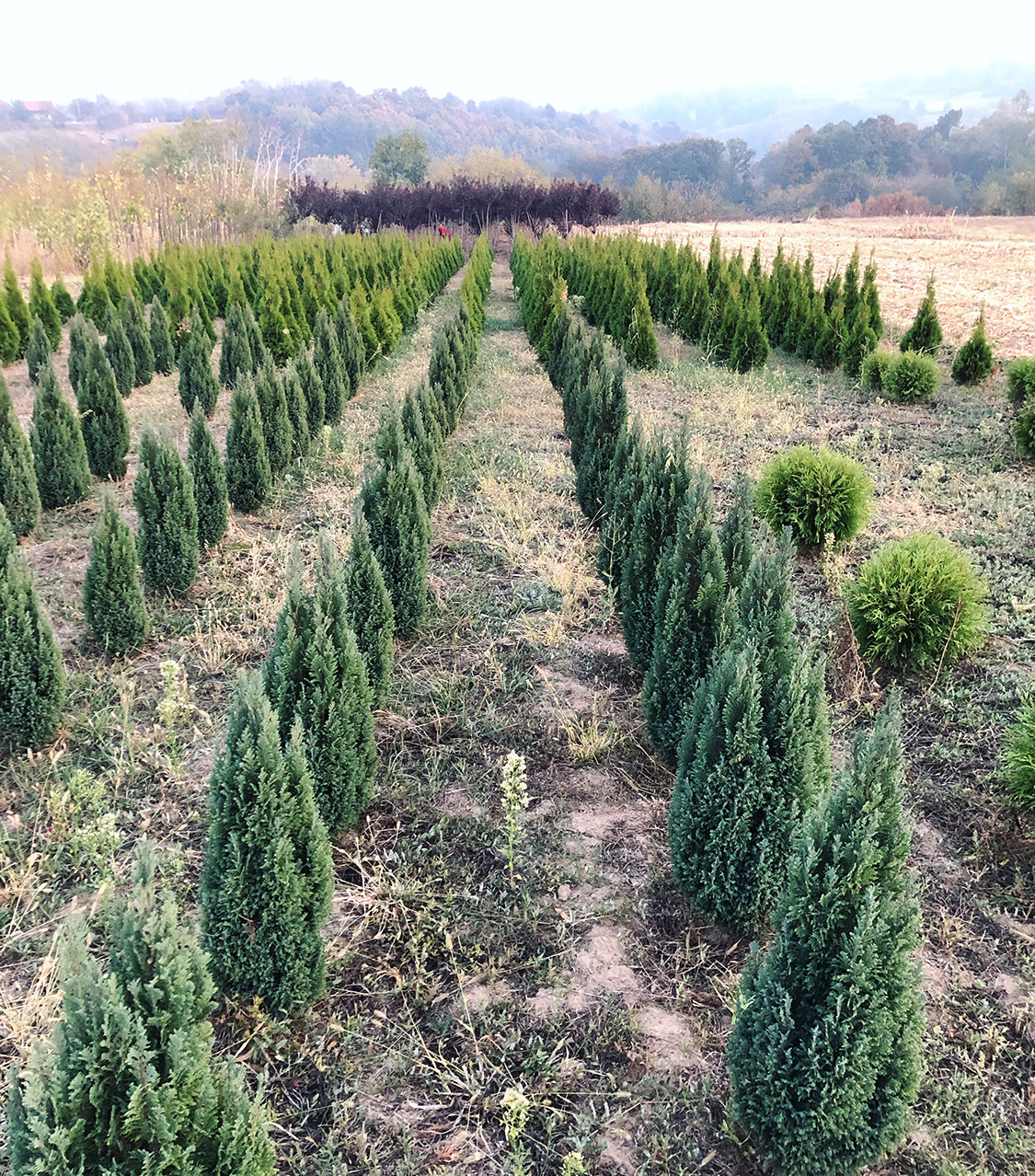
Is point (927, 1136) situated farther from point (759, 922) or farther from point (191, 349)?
point (191, 349)

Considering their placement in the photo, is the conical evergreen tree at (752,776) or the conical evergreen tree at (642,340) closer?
the conical evergreen tree at (752,776)

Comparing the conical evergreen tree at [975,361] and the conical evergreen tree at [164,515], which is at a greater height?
the conical evergreen tree at [975,361]

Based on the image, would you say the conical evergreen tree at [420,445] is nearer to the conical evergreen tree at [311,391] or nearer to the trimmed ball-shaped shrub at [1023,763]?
the conical evergreen tree at [311,391]

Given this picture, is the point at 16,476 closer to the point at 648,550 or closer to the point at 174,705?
the point at 174,705

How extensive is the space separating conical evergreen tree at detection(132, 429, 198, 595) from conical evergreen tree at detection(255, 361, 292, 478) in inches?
85.7

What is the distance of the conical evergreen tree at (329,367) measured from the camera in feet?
31.3

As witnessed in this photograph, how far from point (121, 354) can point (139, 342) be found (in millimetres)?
976

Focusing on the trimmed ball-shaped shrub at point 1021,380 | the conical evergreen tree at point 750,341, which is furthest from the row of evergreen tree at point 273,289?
the trimmed ball-shaped shrub at point 1021,380

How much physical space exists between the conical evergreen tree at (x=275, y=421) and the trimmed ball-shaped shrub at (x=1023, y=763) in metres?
6.26

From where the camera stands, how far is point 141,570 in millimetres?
5258

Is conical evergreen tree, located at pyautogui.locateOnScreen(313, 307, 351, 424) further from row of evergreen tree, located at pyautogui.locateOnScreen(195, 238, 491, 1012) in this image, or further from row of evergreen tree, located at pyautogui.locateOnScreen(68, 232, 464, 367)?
row of evergreen tree, located at pyautogui.locateOnScreen(195, 238, 491, 1012)

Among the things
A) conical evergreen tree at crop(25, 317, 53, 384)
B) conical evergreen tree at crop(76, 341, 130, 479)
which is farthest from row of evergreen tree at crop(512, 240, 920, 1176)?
conical evergreen tree at crop(25, 317, 53, 384)

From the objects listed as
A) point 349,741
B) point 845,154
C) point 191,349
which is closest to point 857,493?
point 349,741

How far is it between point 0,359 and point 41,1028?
11476 millimetres
